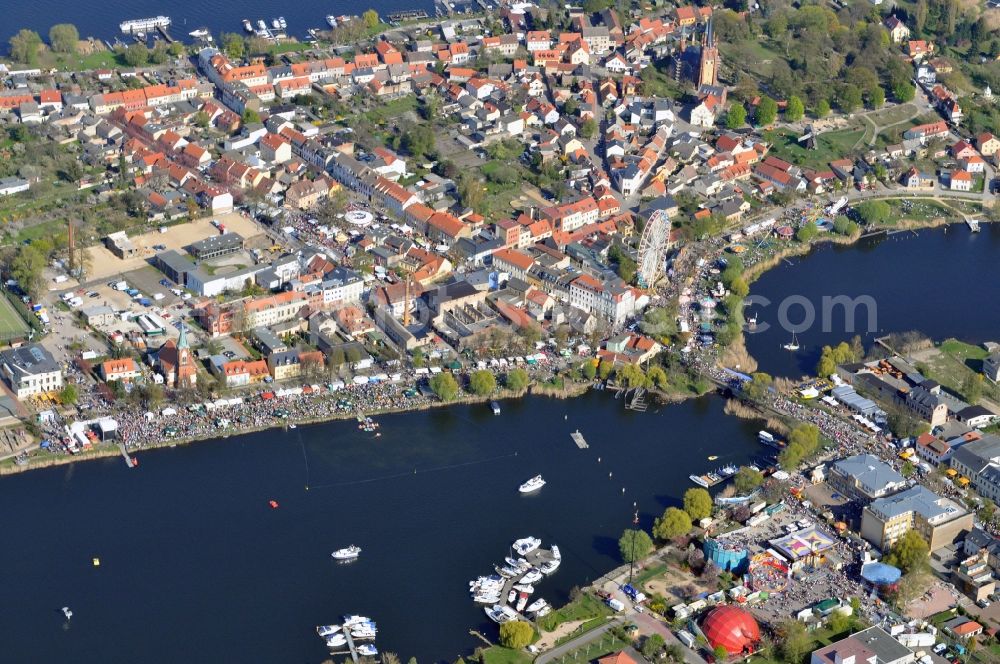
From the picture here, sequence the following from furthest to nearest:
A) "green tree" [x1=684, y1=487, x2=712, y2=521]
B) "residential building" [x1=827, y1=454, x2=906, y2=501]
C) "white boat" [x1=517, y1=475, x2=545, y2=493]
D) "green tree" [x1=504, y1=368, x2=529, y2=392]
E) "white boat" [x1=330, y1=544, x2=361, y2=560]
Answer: "green tree" [x1=504, y1=368, x2=529, y2=392]
"white boat" [x1=517, y1=475, x2=545, y2=493]
"residential building" [x1=827, y1=454, x2=906, y2=501]
"green tree" [x1=684, y1=487, x2=712, y2=521]
"white boat" [x1=330, y1=544, x2=361, y2=560]

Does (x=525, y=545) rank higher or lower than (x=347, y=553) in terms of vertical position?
lower

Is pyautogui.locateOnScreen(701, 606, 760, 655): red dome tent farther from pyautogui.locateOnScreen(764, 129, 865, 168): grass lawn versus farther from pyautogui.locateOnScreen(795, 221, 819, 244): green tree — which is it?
pyautogui.locateOnScreen(764, 129, 865, 168): grass lawn

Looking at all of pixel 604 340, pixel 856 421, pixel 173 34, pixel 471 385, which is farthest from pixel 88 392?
pixel 173 34

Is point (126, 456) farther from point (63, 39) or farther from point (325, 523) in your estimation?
point (63, 39)

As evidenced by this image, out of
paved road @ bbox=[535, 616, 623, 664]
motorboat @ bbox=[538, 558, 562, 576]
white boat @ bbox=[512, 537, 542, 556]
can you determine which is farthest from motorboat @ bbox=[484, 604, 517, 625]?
white boat @ bbox=[512, 537, 542, 556]

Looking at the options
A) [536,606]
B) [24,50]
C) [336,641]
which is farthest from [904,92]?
[336,641]

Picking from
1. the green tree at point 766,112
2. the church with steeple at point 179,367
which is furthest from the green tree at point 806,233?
the church with steeple at point 179,367
